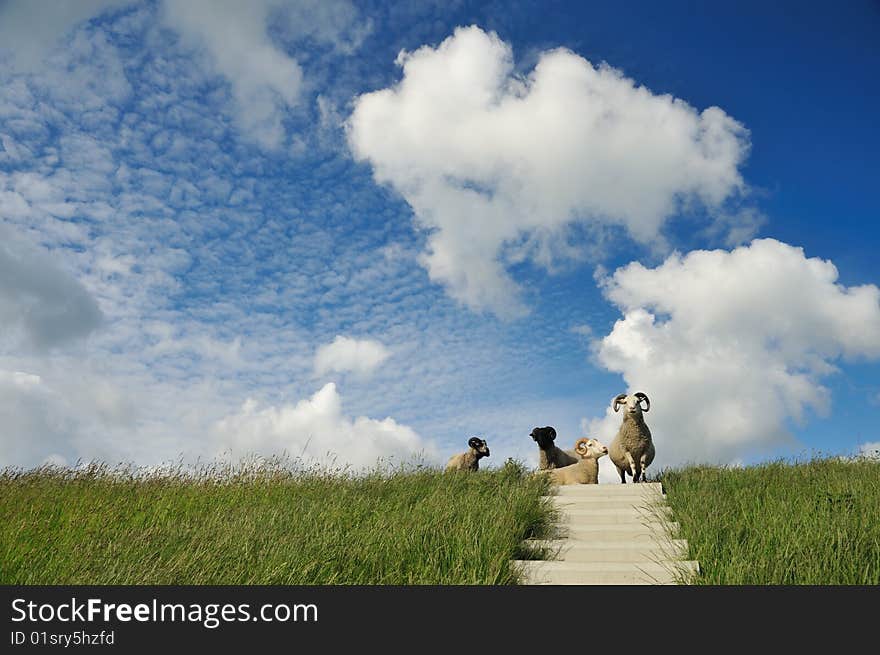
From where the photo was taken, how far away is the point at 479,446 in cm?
1283

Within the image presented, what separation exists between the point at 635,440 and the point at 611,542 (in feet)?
12.2

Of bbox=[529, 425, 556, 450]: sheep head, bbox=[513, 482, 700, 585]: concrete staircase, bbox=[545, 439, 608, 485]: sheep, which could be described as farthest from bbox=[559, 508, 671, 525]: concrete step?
bbox=[529, 425, 556, 450]: sheep head

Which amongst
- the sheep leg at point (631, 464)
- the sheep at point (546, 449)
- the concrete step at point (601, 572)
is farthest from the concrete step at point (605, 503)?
the concrete step at point (601, 572)

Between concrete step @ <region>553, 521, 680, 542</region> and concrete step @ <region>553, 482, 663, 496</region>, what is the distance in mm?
1493

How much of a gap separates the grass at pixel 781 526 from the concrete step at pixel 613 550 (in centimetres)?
28

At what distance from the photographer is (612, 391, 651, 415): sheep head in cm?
1170

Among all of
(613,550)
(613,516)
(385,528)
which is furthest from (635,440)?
(385,528)

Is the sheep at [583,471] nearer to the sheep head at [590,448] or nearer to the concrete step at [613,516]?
the sheep head at [590,448]

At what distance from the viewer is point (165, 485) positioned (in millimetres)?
12156

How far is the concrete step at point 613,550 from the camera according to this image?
7.50 meters
